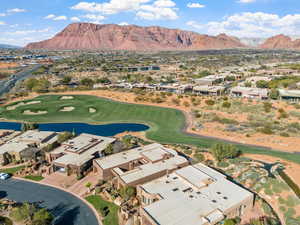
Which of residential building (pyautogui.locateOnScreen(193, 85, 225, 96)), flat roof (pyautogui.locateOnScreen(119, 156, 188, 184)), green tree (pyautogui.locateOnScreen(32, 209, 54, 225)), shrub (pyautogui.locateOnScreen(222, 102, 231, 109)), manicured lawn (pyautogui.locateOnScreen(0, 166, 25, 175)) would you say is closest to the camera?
green tree (pyautogui.locateOnScreen(32, 209, 54, 225))

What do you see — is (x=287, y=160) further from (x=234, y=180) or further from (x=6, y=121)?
(x=6, y=121)

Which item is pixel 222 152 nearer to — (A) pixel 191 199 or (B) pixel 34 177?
(A) pixel 191 199

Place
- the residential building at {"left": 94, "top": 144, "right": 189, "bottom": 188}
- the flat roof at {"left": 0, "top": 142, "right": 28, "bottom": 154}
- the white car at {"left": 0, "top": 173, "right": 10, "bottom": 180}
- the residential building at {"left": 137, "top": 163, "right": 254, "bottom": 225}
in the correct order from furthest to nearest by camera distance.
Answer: the flat roof at {"left": 0, "top": 142, "right": 28, "bottom": 154} → the white car at {"left": 0, "top": 173, "right": 10, "bottom": 180} → the residential building at {"left": 94, "top": 144, "right": 189, "bottom": 188} → the residential building at {"left": 137, "top": 163, "right": 254, "bottom": 225}

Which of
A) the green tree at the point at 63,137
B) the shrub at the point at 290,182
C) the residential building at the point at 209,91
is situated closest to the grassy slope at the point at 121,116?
the shrub at the point at 290,182

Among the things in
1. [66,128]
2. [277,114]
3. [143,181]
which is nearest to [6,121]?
[66,128]

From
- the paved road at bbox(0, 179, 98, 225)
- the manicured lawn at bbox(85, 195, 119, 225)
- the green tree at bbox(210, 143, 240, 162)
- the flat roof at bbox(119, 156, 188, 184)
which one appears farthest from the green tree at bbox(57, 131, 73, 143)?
the green tree at bbox(210, 143, 240, 162)

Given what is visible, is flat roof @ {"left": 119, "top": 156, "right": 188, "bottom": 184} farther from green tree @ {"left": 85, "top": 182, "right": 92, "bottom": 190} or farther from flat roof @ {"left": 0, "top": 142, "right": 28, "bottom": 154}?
flat roof @ {"left": 0, "top": 142, "right": 28, "bottom": 154}
